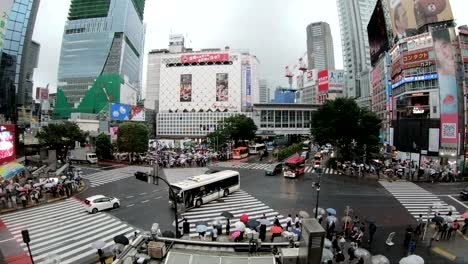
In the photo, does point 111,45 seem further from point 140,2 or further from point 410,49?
point 410,49

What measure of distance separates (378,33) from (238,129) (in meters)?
38.7

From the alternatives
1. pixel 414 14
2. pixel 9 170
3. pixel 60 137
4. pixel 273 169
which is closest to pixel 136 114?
pixel 60 137

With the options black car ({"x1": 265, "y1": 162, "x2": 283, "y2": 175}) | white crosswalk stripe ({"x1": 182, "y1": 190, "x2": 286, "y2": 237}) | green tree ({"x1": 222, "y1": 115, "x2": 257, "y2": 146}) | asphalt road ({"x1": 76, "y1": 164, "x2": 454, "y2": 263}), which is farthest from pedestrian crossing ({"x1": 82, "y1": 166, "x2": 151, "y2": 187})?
green tree ({"x1": 222, "y1": 115, "x2": 257, "y2": 146})

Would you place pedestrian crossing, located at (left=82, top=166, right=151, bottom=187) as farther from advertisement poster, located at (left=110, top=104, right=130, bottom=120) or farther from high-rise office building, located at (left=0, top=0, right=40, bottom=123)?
advertisement poster, located at (left=110, top=104, right=130, bottom=120)

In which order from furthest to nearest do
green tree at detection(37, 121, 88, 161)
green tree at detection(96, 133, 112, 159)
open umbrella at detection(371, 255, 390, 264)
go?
green tree at detection(96, 133, 112, 159) < green tree at detection(37, 121, 88, 161) < open umbrella at detection(371, 255, 390, 264)

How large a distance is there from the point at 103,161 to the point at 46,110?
251 ft

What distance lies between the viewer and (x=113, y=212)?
22.8m

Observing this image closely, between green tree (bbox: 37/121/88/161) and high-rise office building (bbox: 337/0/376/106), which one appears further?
high-rise office building (bbox: 337/0/376/106)

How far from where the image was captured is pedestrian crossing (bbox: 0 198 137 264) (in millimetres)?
15828

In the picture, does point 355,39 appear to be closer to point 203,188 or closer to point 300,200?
point 300,200

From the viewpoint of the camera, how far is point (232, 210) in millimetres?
23500

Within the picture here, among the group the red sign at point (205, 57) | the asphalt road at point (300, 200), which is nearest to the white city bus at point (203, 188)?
the asphalt road at point (300, 200)

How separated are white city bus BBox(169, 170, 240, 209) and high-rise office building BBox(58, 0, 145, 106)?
366 ft

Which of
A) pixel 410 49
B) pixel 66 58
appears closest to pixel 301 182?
pixel 410 49
